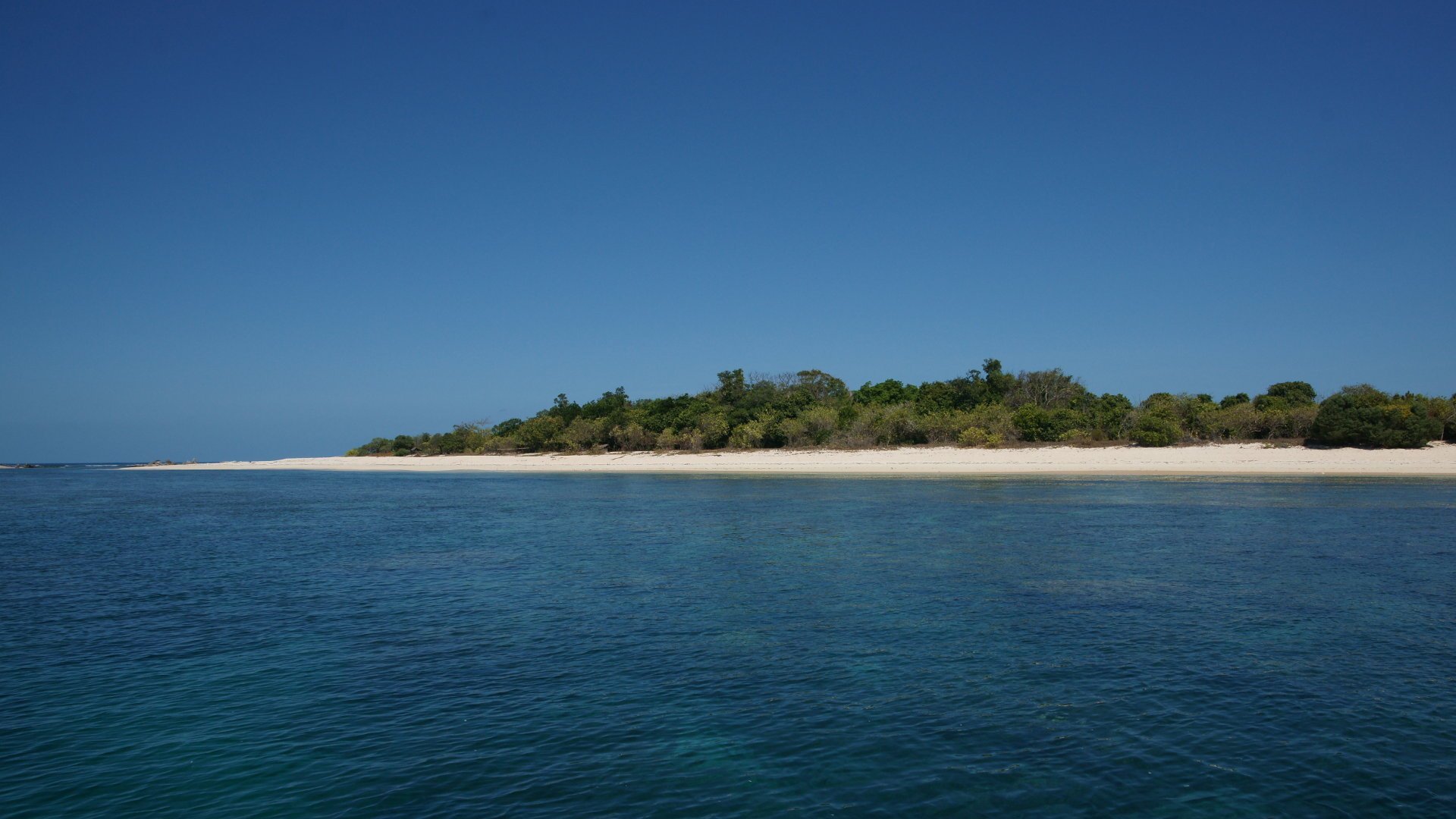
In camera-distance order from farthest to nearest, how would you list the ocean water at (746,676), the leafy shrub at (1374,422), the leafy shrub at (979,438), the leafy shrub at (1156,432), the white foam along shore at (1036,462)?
the leafy shrub at (979,438)
the leafy shrub at (1156,432)
the leafy shrub at (1374,422)
the white foam along shore at (1036,462)
the ocean water at (746,676)

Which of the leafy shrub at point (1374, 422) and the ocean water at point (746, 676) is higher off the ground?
the leafy shrub at point (1374, 422)

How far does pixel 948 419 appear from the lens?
6644 centimetres

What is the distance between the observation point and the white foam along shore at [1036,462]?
1832 inches

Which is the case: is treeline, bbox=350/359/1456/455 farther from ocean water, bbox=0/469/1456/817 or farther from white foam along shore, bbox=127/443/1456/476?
ocean water, bbox=0/469/1456/817

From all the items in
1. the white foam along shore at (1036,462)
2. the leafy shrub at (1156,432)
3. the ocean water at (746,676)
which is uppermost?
the leafy shrub at (1156,432)

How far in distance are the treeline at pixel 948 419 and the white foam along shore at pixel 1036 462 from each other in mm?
1872

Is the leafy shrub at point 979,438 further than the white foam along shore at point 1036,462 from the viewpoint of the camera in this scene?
Yes

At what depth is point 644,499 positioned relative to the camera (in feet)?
127

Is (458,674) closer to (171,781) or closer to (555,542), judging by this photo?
(171,781)

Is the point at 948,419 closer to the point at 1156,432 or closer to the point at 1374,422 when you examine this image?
the point at 1156,432

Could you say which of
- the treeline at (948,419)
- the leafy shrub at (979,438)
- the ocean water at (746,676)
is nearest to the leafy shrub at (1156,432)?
the treeline at (948,419)

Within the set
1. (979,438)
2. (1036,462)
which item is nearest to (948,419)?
(979,438)

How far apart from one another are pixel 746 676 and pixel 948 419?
192 feet

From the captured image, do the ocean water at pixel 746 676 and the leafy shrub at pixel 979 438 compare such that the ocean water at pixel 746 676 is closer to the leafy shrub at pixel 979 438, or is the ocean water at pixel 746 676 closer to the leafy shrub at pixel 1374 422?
the leafy shrub at pixel 1374 422
